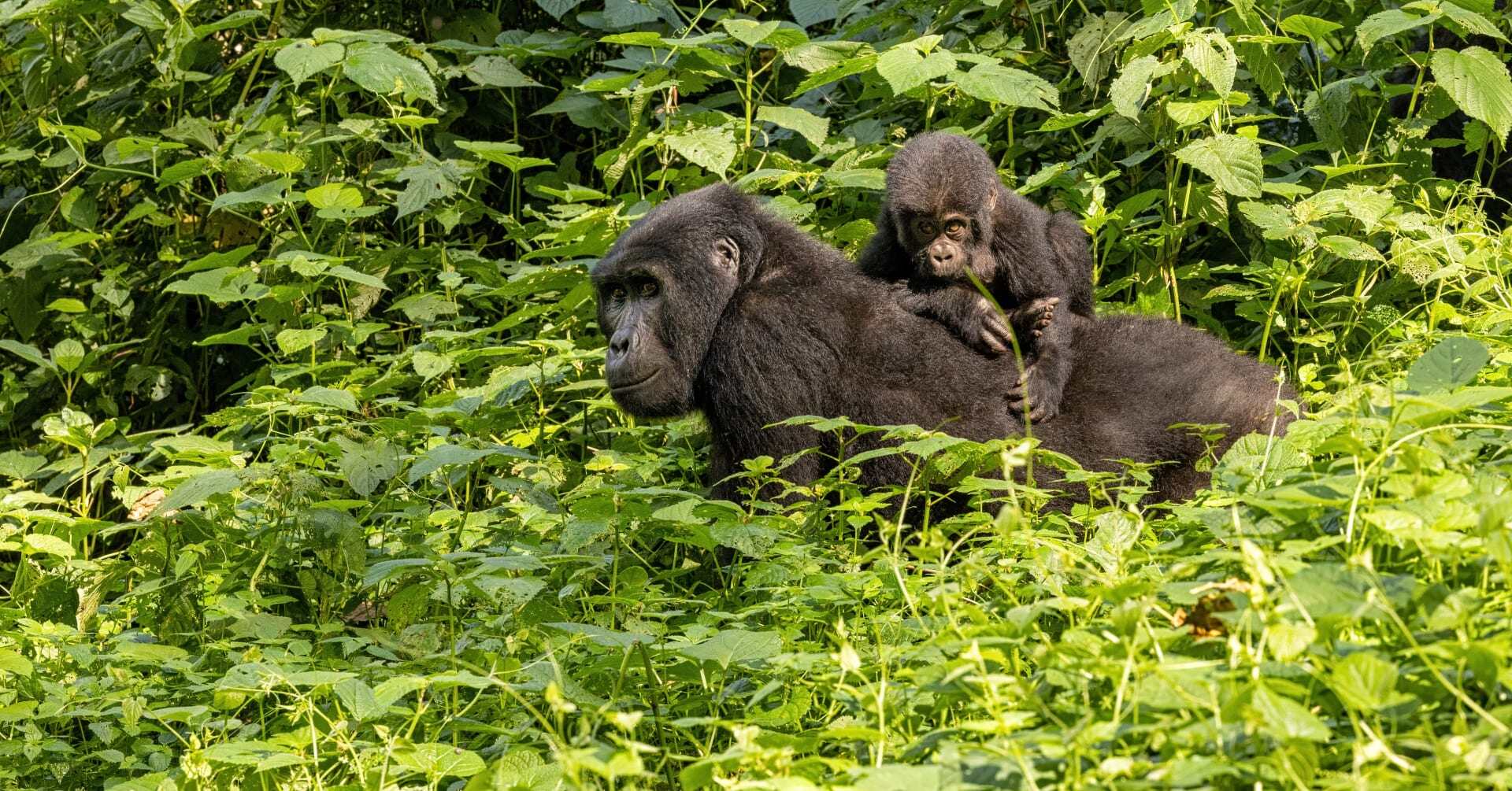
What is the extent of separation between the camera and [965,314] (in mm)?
4121

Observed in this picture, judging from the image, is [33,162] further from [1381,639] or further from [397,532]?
[1381,639]

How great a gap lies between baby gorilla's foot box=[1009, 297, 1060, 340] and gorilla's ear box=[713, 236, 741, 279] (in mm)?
748

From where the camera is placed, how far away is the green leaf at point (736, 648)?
8.09ft

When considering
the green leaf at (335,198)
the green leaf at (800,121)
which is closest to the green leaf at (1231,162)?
the green leaf at (800,121)

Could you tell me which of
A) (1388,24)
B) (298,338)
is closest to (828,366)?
(1388,24)

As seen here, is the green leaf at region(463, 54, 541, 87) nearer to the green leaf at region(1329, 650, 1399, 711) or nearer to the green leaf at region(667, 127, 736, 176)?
the green leaf at region(667, 127, 736, 176)

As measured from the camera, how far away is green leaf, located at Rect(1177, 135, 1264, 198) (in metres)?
4.27

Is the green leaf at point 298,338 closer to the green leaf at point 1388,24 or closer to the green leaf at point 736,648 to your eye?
the green leaf at point 736,648

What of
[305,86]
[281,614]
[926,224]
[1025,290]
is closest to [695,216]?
[926,224]

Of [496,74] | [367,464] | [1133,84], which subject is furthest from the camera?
[496,74]

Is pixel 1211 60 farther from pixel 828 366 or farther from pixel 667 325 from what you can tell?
pixel 667 325

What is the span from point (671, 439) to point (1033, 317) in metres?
1.23

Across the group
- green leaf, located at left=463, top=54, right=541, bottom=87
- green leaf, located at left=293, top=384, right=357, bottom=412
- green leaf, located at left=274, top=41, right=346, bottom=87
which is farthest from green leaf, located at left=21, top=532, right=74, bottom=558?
green leaf, located at left=463, top=54, right=541, bottom=87

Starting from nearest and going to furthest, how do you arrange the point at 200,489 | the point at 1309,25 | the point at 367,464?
the point at 200,489
the point at 367,464
the point at 1309,25
